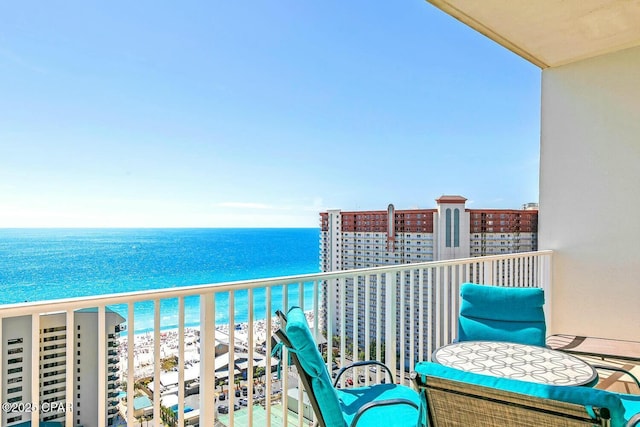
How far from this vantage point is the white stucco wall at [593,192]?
4133mm

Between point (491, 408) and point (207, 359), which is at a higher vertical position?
point (491, 408)

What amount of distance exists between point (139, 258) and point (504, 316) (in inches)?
921

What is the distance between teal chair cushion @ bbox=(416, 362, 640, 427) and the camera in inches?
35.9

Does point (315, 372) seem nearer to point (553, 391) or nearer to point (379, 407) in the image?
point (379, 407)

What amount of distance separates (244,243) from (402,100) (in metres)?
15.0

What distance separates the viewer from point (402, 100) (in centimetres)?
2098

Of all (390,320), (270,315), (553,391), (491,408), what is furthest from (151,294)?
(390,320)

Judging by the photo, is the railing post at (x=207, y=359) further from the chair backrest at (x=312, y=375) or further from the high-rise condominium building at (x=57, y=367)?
the chair backrest at (x=312, y=375)

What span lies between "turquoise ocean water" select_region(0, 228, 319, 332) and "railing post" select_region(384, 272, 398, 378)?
9548mm

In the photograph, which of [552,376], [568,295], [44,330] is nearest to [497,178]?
[568,295]

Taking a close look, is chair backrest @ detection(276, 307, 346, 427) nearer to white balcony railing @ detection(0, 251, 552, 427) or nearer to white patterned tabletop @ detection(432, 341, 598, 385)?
white balcony railing @ detection(0, 251, 552, 427)

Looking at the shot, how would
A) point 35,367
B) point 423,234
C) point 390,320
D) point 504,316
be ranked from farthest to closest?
point 423,234, point 390,320, point 504,316, point 35,367

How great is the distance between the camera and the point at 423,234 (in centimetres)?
670

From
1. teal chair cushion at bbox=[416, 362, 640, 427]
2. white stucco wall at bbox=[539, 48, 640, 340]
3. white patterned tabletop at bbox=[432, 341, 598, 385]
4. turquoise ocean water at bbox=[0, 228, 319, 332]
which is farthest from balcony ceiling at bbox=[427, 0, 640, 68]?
turquoise ocean water at bbox=[0, 228, 319, 332]
